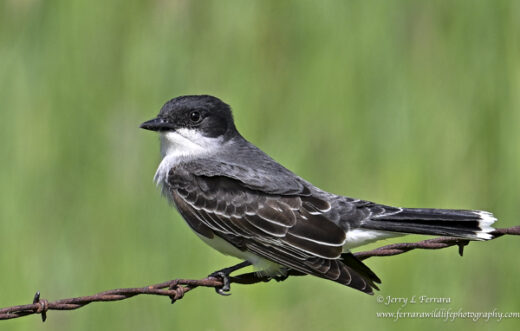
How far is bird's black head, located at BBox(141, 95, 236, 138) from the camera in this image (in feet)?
18.6

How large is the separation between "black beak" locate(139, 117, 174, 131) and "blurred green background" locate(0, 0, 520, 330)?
1.64 ft

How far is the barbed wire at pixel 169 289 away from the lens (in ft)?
13.0

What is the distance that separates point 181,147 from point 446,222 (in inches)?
75.7

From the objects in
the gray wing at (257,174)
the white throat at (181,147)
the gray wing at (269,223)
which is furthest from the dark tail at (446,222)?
the white throat at (181,147)

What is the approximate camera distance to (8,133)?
5938 millimetres

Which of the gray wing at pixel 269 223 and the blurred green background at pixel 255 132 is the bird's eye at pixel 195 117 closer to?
the blurred green background at pixel 255 132

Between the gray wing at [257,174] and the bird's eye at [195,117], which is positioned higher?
the bird's eye at [195,117]

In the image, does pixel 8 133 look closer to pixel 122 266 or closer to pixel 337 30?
pixel 122 266

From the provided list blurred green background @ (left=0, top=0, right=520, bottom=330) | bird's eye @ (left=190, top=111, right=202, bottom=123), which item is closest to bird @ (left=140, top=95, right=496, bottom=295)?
bird's eye @ (left=190, top=111, right=202, bottom=123)

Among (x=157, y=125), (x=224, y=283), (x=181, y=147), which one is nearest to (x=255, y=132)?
(x=181, y=147)

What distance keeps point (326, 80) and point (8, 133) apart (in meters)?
2.27

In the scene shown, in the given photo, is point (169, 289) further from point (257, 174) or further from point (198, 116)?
point (198, 116)

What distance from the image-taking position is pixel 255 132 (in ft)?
20.2

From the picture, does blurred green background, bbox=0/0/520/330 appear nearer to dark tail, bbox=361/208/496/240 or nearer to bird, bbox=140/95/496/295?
bird, bbox=140/95/496/295
